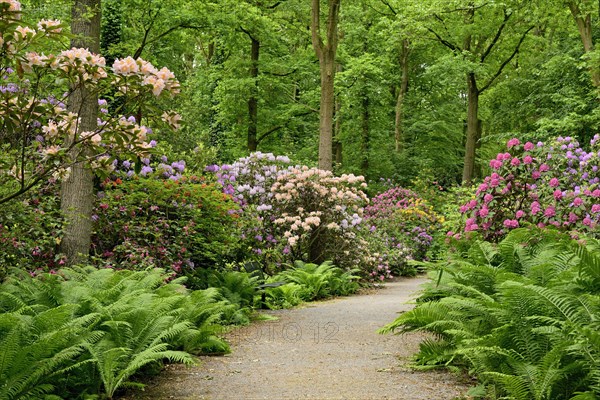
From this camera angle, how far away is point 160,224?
8.48 meters

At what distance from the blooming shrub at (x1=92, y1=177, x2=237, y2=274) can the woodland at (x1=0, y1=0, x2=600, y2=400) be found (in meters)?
0.04

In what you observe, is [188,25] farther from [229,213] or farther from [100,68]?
[100,68]

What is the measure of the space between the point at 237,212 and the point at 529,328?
22.3 feet

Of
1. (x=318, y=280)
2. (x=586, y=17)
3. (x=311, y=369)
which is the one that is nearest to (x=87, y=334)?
(x=311, y=369)

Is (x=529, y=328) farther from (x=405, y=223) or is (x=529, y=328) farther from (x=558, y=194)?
(x=405, y=223)

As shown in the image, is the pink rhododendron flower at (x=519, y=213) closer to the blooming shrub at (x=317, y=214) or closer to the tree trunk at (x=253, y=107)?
the blooming shrub at (x=317, y=214)

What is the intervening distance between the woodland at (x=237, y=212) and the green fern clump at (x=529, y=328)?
0.02m

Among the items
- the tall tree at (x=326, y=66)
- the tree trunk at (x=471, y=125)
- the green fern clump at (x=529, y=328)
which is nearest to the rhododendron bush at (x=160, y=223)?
the green fern clump at (x=529, y=328)

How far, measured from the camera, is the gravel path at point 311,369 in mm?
4590

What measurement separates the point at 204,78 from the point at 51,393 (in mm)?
19551

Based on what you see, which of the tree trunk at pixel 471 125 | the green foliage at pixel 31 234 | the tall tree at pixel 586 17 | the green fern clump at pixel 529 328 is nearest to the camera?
the green fern clump at pixel 529 328

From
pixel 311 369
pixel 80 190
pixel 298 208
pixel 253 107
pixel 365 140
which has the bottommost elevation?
pixel 311 369

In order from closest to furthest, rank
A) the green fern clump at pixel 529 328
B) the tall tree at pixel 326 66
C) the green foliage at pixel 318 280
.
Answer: the green fern clump at pixel 529 328, the green foliage at pixel 318 280, the tall tree at pixel 326 66

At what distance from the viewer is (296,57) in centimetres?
2409
